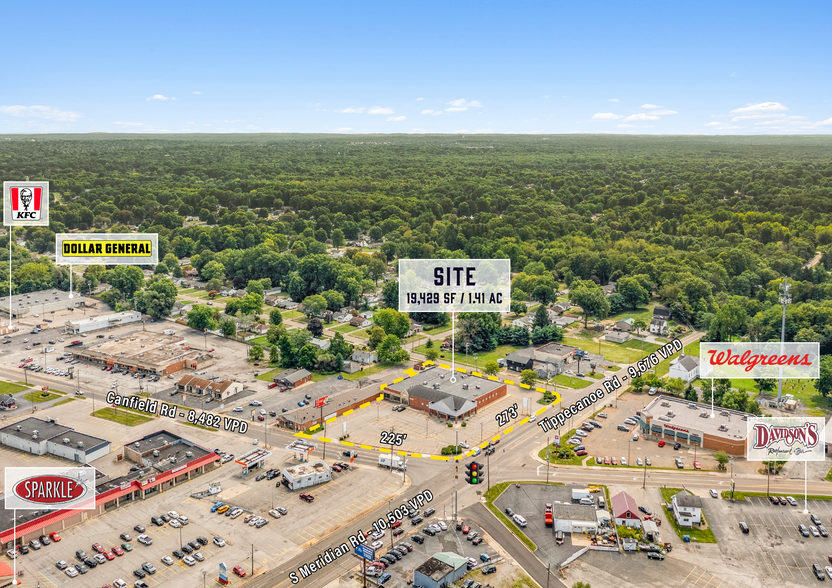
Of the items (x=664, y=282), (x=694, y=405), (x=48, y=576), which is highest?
(x=664, y=282)

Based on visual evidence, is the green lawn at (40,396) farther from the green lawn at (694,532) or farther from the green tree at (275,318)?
the green lawn at (694,532)

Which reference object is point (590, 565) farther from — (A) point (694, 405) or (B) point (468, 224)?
(B) point (468, 224)

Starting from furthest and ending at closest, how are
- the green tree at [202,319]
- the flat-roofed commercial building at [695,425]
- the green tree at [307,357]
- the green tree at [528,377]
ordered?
the green tree at [202,319], the green tree at [307,357], the green tree at [528,377], the flat-roofed commercial building at [695,425]

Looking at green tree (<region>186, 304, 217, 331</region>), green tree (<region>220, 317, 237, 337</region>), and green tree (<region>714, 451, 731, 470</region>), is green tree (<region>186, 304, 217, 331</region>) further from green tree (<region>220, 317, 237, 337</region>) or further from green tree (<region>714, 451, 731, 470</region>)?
green tree (<region>714, 451, 731, 470</region>)

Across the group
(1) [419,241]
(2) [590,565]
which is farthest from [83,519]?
(1) [419,241]

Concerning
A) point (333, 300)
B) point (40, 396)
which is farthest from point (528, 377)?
point (40, 396)

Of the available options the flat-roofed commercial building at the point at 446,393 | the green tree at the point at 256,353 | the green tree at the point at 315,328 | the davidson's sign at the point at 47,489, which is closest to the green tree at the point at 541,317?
the flat-roofed commercial building at the point at 446,393

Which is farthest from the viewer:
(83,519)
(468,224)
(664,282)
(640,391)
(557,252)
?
(468,224)
